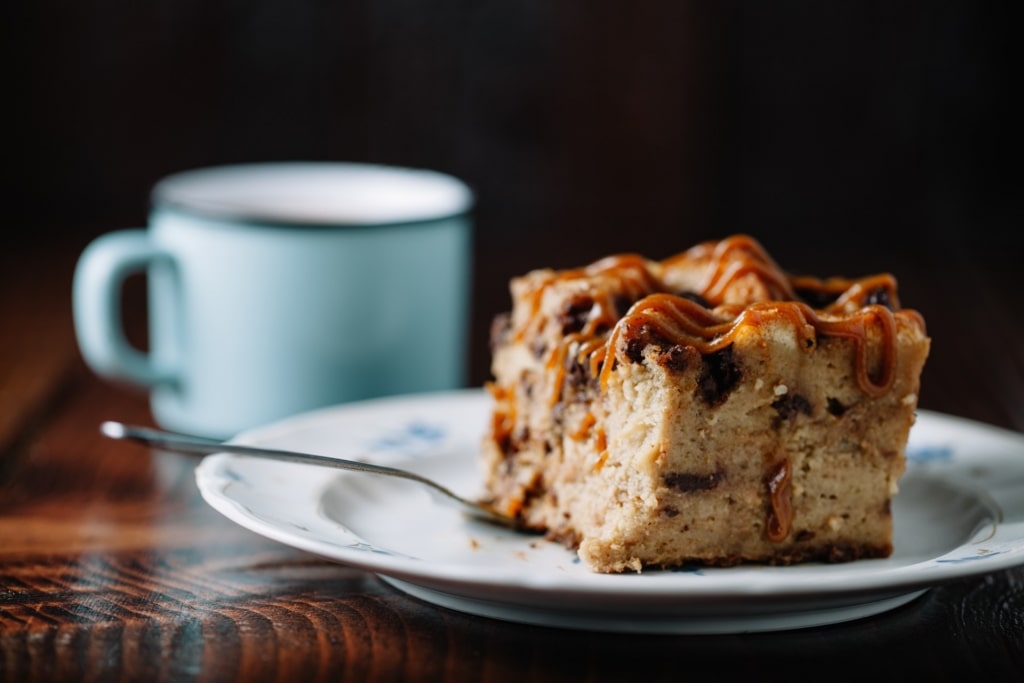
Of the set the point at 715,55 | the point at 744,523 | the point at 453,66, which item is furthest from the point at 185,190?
the point at 715,55

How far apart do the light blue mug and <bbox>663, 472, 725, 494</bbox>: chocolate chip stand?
883 mm

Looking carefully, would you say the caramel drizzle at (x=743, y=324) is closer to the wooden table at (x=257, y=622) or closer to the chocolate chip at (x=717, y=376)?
the chocolate chip at (x=717, y=376)

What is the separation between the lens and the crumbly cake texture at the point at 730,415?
5.41ft

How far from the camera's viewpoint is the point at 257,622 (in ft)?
5.08

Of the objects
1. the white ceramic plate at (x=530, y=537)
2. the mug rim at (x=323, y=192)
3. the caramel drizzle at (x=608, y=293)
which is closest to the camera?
the white ceramic plate at (x=530, y=537)

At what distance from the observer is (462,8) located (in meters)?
4.32

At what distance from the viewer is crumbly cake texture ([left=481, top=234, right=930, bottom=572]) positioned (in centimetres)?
165

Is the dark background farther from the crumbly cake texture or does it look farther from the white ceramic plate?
the crumbly cake texture

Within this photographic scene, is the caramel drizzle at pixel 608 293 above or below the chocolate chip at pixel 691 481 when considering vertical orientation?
above

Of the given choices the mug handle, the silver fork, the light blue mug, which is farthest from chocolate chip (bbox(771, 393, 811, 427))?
the mug handle

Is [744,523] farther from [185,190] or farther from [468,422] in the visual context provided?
[185,190]

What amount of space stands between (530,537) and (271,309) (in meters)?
0.74

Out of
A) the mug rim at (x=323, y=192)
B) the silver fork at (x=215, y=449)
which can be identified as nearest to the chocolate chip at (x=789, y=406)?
the silver fork at (x=215, y=449)

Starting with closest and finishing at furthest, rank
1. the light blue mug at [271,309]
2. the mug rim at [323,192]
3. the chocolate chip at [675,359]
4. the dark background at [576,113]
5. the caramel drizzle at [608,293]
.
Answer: the chocolate chip at [675,359]
the caramel drizzle at [608,293]
the light blue mug at [271,309]
the mug rim at [323,192]
the dark background at [576,113]
